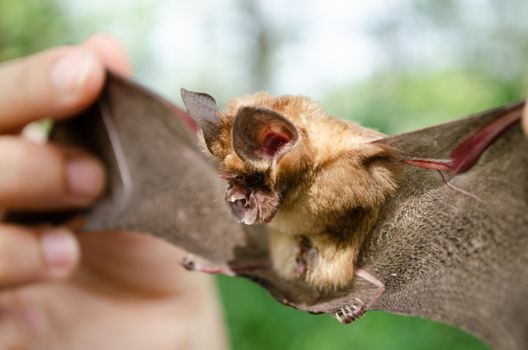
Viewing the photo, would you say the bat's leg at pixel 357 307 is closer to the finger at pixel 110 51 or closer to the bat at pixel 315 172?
the bat at pixel 315 172

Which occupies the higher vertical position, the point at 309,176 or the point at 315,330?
the point at 309,176

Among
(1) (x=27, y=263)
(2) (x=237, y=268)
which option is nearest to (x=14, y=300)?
(1) (x=27, y=263)

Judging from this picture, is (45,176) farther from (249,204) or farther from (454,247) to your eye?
(454,247)

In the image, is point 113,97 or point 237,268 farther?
point 113,97

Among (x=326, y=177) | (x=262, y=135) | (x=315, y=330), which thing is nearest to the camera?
(x=262, y=135)

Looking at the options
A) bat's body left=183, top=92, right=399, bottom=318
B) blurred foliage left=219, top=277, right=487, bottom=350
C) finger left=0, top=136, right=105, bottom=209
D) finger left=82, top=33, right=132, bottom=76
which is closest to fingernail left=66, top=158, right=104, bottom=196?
finger left=0, top=136, right=105, bottom=209

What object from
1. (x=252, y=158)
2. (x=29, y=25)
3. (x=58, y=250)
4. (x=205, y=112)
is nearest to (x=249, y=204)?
(x=252, y=158)

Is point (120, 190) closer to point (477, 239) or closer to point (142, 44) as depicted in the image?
point (477, 239)
